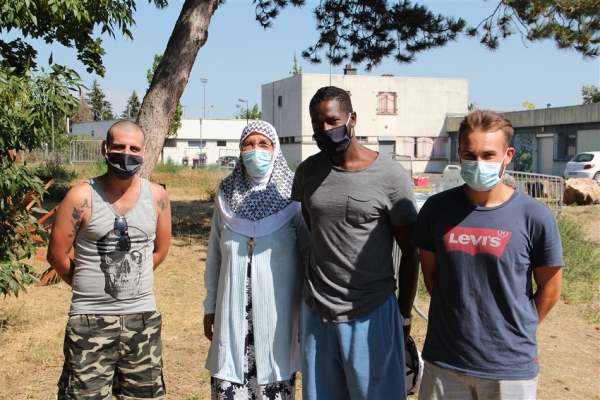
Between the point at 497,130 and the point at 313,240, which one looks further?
the point at 313,240

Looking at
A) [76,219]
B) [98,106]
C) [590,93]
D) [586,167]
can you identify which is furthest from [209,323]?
[98,106]

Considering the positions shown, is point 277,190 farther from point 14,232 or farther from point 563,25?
point 563,25

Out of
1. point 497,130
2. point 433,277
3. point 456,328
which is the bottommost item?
point 456,328

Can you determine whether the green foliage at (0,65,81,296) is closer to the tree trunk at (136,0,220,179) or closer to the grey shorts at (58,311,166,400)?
the grey shorts at (58,311,166,400)

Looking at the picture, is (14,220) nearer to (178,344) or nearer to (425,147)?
(178,344)

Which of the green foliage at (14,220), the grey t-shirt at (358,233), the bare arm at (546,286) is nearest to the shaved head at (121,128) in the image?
the grey t-shirt at (358,233)

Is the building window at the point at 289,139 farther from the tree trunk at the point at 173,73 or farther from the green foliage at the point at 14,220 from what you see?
the green foliage at the point at 14,220

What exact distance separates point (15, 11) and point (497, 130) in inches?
155

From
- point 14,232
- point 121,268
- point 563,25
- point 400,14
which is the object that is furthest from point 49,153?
point 121,268

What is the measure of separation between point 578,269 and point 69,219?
7.13 metres

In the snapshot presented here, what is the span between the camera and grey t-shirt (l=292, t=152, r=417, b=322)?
2.59 m

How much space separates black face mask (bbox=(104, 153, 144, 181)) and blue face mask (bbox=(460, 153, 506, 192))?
4.96 ft

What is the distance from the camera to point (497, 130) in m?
2.37

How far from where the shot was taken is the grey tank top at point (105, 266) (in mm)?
2838
